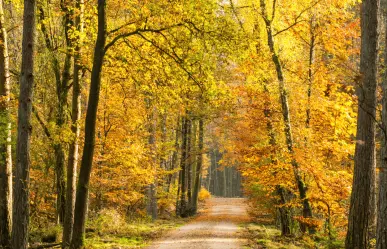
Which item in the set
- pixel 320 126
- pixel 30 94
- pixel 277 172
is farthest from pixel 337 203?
pixel 30 94

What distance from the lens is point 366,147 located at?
866 centimetres

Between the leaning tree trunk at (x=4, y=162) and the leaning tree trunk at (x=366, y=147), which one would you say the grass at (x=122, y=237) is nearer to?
the leaning tree trunk at (x=4, y=162)

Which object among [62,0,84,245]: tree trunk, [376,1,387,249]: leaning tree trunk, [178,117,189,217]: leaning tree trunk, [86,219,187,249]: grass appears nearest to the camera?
[376,1,387,249]: leaning tree trunk

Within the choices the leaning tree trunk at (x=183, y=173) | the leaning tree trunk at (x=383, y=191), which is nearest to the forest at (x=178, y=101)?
the leaning tree trunk at (x=383, y=191)

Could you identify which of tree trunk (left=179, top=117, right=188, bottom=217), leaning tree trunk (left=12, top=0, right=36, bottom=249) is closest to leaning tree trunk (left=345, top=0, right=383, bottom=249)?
leaning tree trunk (left=12, top=0, right=36, bottom=249)

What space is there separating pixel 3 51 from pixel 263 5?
866 centimetres

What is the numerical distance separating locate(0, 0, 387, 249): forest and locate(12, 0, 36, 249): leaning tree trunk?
0.08 ft

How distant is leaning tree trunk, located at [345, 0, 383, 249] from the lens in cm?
857

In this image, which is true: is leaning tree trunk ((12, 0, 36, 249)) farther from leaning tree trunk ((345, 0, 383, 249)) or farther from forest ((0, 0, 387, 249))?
leaning tree trunk ((345, 0, 383, 249))

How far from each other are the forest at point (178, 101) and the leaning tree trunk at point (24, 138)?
2 centimetres

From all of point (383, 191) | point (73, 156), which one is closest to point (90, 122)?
point (73, 156)

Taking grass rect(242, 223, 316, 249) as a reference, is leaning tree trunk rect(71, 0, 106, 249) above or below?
above

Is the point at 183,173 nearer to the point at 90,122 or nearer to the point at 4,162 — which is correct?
the point at 4,162

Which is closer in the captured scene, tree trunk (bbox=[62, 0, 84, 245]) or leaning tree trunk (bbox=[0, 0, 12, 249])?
leaning tree trunk (bbox=[0, 0, 12, 249])
